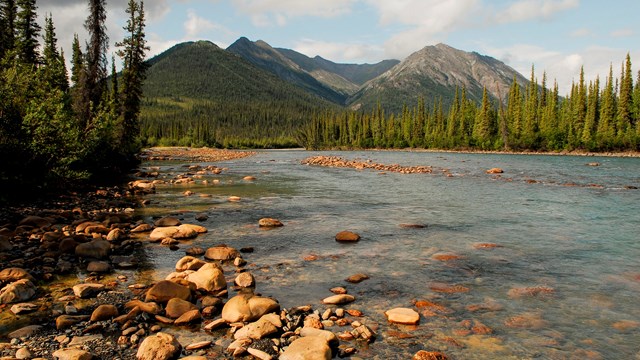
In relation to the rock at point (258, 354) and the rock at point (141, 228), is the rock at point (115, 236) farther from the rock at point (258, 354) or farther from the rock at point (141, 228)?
the rock at point (258, 354)

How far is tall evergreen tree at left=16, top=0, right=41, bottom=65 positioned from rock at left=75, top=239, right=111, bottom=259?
43110 millimetres

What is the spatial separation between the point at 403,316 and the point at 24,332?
7.14m

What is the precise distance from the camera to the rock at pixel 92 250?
1277 centimetres

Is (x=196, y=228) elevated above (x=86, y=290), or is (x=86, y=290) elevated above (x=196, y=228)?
(x=196, y=228)

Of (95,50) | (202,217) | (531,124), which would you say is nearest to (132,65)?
(95,50)

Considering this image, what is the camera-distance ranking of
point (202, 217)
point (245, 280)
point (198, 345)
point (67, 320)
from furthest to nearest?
point (202, 217)
point (245, 280)
point (67, 320)
point (198, 345)

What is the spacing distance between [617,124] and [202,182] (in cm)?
8539

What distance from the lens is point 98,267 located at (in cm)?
1148

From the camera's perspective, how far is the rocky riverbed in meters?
7.17

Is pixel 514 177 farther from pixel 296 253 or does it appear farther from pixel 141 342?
pixel 141 342

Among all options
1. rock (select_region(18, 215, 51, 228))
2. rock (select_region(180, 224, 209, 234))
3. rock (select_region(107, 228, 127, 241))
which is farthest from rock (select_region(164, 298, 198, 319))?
rock (select_region(18, 215, 51, 228))

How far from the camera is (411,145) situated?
423 ft

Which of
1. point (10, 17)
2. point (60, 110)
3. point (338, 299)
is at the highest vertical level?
point (10, 17)

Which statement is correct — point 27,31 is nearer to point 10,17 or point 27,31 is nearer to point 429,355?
point 10,17
